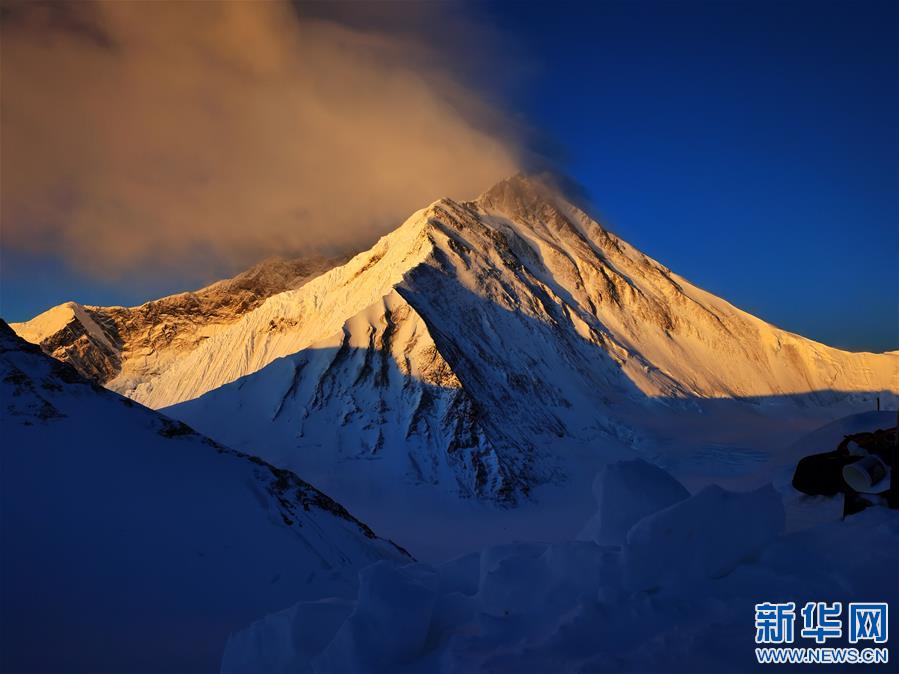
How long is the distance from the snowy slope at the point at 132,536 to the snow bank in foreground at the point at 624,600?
862cm

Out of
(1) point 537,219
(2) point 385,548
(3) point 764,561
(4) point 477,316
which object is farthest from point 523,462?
(1) point 537,219

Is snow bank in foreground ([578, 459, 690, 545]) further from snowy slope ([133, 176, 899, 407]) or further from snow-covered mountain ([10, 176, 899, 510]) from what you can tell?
snowy slope ([133, 176, 899, 407])

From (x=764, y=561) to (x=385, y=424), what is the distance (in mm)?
→ 52537

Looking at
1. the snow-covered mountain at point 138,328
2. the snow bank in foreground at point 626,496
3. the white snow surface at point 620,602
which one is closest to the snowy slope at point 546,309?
the snow-covered mountain at point 138,328

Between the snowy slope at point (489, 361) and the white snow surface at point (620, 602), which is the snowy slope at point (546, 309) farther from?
the white snow surface at point (620, 602)

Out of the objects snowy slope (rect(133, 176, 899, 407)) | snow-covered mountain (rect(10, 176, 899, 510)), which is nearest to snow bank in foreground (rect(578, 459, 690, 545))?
snow-covered mountain (rect(10, 176, 899, 510))

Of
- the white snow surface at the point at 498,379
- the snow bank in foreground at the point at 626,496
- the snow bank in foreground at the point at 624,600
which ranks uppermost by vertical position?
the white snow surface at the point at 498,379

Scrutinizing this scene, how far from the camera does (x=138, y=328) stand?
5595 inches

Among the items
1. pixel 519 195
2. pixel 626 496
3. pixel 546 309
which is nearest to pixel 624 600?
pixel 626 496

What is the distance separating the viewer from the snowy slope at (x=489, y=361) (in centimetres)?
5753

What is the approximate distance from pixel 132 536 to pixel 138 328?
457 feet

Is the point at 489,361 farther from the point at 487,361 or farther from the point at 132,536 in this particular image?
the point at 132,536

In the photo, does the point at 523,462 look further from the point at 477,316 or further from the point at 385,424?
the point at 477,316

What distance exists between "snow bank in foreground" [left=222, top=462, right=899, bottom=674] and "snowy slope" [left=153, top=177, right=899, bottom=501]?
154 feet
